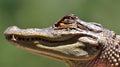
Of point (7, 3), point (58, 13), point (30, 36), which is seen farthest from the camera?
point (7, 3)

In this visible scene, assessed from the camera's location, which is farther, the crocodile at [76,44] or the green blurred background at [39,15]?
the green blurred background at [39,15]

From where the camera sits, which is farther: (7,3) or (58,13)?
(7,3)

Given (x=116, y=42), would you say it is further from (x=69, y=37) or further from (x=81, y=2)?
(x=81, y=2)

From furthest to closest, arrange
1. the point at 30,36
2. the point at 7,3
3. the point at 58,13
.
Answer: the point at 7,3, the point at 58,13, the point at 30,36

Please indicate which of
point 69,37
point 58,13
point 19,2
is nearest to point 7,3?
point 19,2
